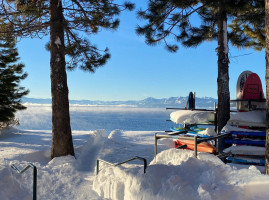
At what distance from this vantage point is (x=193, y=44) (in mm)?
11914

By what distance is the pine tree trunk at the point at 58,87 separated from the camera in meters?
9.02

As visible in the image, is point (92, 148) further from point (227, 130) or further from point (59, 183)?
point (227, 130)

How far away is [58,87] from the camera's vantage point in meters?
8.99

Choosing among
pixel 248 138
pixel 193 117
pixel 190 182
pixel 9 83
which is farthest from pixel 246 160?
pixel 9 83

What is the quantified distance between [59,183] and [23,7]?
18.2 ft

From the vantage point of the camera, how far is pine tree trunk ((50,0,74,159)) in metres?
9.02

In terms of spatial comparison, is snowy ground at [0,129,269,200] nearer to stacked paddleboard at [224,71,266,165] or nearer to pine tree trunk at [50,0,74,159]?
pine tree trunk at [50,0,74,159]

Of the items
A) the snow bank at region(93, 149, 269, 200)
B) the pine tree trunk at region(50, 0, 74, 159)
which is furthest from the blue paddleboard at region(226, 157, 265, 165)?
the pine tree trunk at region(50, 0, 74, 159)

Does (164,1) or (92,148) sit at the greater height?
(164,1)

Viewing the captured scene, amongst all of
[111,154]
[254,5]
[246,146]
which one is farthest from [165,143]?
[254,5]

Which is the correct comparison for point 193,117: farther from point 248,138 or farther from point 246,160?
point 246,160

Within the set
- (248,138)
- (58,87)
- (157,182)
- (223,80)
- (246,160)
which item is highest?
(223,80)

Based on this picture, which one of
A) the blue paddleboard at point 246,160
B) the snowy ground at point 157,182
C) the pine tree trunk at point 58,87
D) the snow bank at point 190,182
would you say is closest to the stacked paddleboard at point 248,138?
the blue paddleboard at point 246,160

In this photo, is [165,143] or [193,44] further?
[193,44]
